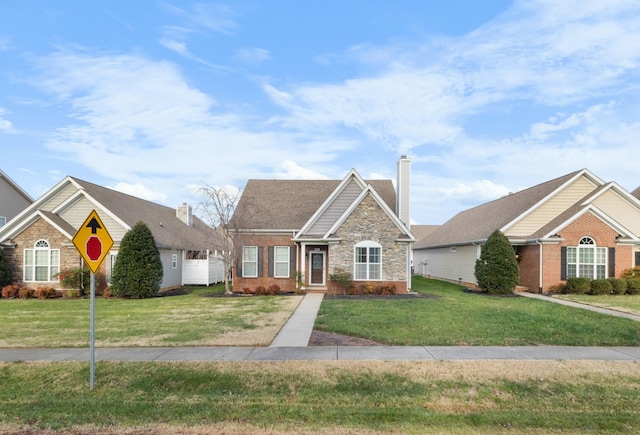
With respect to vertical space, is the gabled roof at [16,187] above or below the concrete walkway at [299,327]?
above

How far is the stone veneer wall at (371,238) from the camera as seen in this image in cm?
2183

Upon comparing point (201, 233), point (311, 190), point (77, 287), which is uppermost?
point (311, 190)

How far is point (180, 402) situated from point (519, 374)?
5659 mm

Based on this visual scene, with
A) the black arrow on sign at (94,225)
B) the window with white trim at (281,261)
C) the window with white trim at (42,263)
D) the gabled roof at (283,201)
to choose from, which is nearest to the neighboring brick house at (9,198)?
the window with white trim at (42,263)

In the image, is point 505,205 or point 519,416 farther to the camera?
point 505,205

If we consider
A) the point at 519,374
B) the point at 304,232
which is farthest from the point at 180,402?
the point at 304,232

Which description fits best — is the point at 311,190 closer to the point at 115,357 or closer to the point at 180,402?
the point at 115,357

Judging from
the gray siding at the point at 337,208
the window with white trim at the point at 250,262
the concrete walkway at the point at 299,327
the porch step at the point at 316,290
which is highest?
the gray siding at the point at 337,208

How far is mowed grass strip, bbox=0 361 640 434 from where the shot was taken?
221 inches

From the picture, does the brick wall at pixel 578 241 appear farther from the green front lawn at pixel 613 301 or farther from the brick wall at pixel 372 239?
the brick wall at pixel 372 239

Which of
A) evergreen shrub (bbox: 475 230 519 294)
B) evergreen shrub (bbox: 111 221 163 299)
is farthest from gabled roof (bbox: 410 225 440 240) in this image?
evergreen shrub (bbox: 111 221 163 299)

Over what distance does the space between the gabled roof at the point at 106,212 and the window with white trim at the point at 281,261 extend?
3641 mm

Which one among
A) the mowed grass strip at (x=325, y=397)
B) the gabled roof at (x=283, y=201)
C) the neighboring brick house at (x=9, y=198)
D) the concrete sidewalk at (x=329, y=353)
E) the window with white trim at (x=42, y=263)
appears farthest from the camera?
the neighboring brick house at (x=9, y=198)

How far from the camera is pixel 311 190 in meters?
27.2
